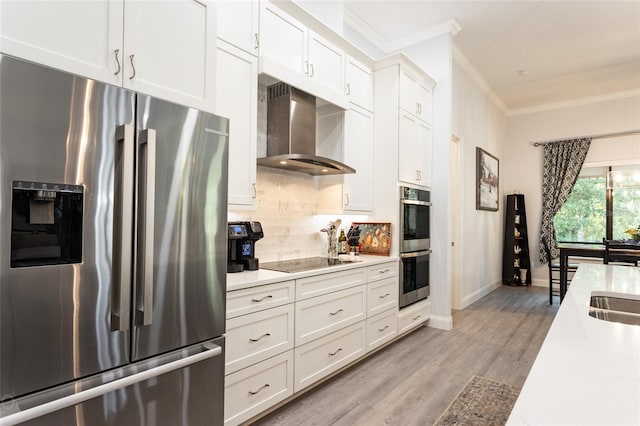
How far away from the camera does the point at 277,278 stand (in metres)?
2.07

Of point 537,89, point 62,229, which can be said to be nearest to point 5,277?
point 62,229

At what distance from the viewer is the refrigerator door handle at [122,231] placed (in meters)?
1.27

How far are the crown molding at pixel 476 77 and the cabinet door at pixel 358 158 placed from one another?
199 centimetres

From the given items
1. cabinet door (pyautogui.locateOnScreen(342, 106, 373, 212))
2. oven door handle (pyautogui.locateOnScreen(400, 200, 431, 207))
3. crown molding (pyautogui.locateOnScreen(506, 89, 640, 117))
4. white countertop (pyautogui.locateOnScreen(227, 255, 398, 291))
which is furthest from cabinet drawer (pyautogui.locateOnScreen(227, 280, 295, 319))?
crown molding (pyautogui.locateOnScreen(506, 89, 640, 117))

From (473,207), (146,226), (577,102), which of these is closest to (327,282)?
(146,226)

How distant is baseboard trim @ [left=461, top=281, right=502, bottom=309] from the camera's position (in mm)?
4878

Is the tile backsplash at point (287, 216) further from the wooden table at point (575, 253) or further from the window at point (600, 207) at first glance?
the window at point (600, 207)

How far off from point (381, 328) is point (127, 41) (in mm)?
2749

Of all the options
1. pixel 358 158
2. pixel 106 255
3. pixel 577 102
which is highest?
pixel 577 102

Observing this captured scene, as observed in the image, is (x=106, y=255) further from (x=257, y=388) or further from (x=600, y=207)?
(x=600, y=207)

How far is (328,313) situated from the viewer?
248cm

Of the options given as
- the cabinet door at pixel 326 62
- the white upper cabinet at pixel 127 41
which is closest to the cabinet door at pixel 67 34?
the white upper cabinet at pixel 127 41

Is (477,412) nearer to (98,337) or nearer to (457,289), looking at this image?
(98,337)

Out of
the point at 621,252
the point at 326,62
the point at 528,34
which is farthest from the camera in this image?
the point at 621,252
